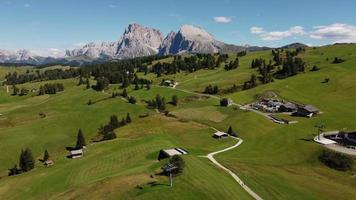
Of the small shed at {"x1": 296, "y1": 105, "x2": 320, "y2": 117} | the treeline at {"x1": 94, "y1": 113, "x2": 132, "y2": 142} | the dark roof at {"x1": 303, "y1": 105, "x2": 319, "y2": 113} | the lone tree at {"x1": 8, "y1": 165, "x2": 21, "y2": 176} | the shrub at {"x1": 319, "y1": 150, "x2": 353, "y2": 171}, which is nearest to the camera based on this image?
the shrub at {"x1": 319, "y1": 150, "x2": 353, "y2": 171}

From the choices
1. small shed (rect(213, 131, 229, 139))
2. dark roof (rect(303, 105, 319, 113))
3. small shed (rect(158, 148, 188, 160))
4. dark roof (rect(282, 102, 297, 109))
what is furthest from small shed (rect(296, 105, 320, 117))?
small shed (rect(158, 148, 188, 160))

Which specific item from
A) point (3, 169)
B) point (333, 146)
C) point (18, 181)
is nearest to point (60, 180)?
point (18, 181)

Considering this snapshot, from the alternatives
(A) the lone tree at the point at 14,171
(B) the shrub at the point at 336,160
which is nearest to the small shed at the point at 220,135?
(B) the shrub at the point at 336,160

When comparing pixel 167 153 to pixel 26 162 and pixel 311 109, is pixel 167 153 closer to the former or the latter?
pixel 26 162

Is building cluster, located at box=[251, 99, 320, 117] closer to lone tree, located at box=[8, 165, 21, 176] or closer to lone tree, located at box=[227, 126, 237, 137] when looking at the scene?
lone tree, located at box=[227, 126, 237, 137]

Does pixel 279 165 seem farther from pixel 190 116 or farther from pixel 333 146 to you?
pixel 190 116

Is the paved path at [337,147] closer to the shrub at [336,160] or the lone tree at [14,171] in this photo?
the shrub at [336,160]
